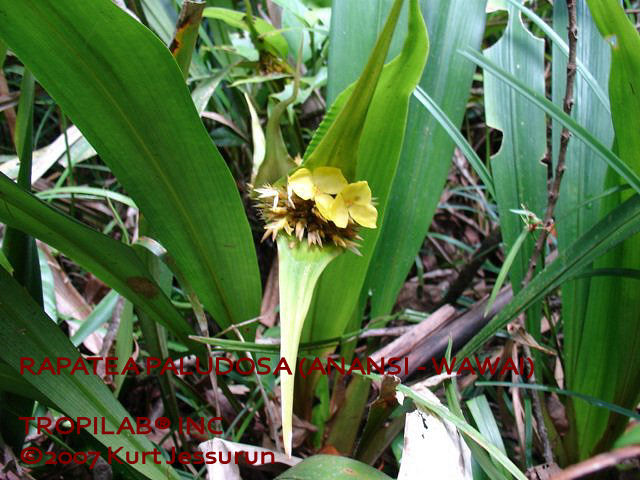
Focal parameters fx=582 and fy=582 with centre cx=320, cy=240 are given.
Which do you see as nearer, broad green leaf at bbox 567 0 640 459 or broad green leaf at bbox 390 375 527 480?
broad green leaf at bbox 390 375 527 480

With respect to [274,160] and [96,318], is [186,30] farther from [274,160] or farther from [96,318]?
[96,318]

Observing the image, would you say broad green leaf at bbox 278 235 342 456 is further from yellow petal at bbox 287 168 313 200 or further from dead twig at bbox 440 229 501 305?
dead twig at bbox 440 229 501 305

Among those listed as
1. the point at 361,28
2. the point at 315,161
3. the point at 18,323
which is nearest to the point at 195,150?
the point at 315,161

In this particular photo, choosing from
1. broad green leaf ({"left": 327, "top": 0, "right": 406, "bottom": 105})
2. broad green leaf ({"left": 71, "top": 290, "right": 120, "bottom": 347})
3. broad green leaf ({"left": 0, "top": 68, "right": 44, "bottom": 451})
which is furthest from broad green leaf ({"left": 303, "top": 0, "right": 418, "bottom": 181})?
broad green leaf ({"left": 71, "top": 290, "right": 120, "bottom": 347})

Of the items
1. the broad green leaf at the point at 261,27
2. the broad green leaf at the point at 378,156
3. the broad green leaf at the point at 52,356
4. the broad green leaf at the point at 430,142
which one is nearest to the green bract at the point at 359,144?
the broad green leaf at the point at 378,156

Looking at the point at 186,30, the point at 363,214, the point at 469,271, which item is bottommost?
the point at 469,271

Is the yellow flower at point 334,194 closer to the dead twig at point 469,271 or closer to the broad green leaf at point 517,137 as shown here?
the broad green leaf at point 517,137

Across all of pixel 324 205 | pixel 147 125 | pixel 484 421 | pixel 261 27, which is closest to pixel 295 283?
pixel 324 205

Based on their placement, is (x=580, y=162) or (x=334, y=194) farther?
(x=580, y=162)

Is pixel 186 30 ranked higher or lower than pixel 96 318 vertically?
higher
